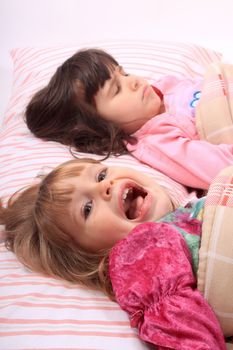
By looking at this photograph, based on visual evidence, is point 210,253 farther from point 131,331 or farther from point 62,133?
point 62,133

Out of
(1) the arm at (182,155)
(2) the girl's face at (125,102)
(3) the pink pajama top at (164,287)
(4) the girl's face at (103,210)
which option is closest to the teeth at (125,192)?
(4) the girl's face at (103,210)

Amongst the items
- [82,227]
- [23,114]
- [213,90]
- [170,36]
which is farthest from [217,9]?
[82,227]

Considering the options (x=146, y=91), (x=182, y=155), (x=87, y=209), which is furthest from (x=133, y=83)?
(x=87, y=209)

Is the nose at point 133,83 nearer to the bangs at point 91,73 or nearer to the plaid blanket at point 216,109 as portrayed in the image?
the bangs at point 91,73

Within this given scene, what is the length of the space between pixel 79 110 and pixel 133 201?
39 cm

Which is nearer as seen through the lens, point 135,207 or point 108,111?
point 135,207

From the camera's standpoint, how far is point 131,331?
2.45 feet

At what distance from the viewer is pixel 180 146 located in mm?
1125

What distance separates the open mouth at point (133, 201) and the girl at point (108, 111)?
22 centimetres

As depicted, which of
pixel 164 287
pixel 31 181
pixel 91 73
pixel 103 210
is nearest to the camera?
pixel 164 287

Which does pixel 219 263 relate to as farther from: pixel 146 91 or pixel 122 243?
pixel 146 91

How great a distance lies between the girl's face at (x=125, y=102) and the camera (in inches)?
48.6

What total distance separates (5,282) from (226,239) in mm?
397

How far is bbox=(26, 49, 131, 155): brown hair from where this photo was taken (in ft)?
4.04
